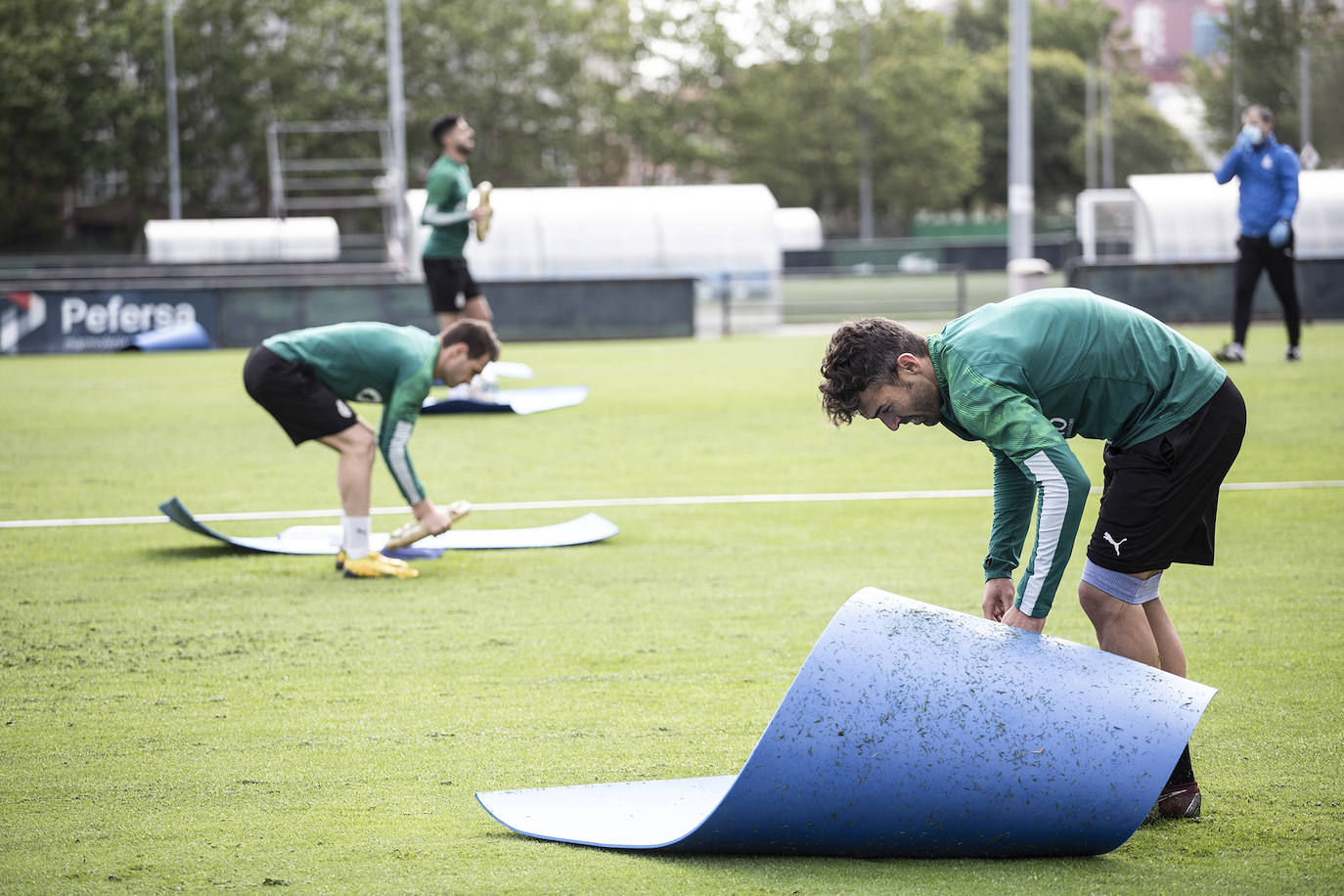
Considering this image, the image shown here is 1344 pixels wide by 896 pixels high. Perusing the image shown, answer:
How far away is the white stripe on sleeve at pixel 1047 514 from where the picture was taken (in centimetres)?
331

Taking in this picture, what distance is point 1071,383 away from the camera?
358cm

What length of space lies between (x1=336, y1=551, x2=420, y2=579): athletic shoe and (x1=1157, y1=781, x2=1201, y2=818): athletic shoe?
3846 mm

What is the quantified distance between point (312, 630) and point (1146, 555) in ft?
10.8

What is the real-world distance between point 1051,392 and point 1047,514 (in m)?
0.36

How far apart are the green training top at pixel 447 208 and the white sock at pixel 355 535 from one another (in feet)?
17.6

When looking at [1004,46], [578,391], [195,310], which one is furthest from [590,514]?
[1004,46]

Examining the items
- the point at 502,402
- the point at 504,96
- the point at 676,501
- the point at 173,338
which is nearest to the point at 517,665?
the point at 676,501

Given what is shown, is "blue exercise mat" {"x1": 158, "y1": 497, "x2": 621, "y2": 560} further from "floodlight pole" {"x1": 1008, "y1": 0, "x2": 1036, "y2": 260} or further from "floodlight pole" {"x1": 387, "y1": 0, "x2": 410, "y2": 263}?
"floodlight pole" {"x1": 387, "y1": 0, "x2": 410, "y2": 263}

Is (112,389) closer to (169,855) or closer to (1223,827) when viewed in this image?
(169,855)

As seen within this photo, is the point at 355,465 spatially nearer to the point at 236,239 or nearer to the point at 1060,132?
the point at 236,239

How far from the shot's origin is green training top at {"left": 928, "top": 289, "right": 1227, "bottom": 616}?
3342 mm

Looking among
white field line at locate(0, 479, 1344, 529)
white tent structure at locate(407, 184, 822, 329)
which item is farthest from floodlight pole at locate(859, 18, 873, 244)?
white field line at locate(0, 479, 1344, 529)

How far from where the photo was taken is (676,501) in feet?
27.7

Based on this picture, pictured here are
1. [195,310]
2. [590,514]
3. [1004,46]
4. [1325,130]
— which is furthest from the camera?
[1004,46]
